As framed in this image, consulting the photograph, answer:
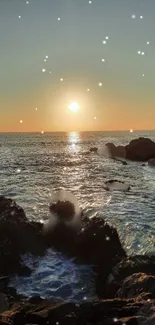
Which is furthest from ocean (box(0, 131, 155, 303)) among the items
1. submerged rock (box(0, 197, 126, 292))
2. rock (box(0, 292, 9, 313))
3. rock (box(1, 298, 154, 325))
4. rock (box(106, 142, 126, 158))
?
rock (box(106, 142, 126, 158))

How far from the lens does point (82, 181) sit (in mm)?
39156

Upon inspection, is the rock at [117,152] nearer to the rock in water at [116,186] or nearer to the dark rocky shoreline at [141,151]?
the dark rocky shoreline at [141,151]

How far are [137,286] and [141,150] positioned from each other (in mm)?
58026

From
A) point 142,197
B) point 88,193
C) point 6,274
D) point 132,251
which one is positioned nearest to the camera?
point 6,274

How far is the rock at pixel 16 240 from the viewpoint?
1314 cm

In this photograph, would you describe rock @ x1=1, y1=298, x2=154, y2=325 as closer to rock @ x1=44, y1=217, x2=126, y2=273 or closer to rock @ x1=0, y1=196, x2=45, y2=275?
rock @ x1=0, y1=196, x2=45, y2=275

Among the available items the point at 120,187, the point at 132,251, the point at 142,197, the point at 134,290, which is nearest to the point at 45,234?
the point at 132,251

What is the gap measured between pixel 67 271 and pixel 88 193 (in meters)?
17.1

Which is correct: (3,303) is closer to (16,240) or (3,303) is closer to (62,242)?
(16,240)

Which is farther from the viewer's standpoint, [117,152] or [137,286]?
[117,152]

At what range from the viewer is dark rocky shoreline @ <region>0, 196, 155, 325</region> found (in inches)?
291

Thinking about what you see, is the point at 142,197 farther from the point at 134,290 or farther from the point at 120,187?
the point at 134,290

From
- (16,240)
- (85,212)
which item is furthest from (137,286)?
(85,212)

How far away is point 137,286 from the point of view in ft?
31.0
